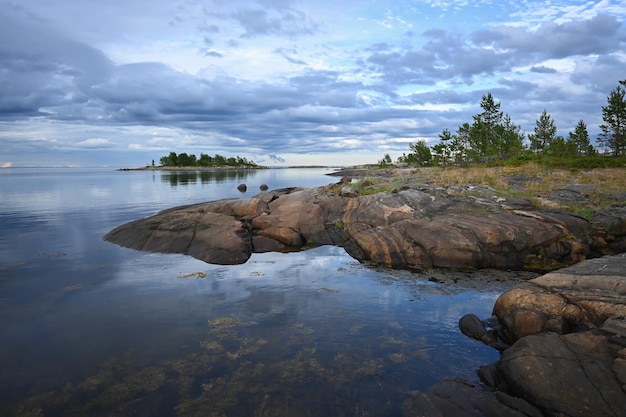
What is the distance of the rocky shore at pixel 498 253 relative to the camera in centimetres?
714

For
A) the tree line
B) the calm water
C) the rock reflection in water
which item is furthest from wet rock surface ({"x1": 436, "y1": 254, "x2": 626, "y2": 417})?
the tree line

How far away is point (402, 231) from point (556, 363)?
11.4 metres

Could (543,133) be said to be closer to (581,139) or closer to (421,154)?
(581,139)

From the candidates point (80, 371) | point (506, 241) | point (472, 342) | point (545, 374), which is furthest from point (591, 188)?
point (80, 371)

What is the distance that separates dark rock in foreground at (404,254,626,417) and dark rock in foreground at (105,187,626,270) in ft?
22.2

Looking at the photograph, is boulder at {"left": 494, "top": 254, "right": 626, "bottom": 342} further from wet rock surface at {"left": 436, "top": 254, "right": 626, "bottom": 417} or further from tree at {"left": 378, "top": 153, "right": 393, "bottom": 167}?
tree at {"left": 378, "top": 153, "right": 393, "bottom": 167}

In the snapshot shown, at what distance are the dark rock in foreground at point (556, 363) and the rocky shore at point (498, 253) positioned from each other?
0.02 metres

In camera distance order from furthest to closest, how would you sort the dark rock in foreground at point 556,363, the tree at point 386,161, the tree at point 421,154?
the tree at point 386,161 → the tree at point 421,154 → the dark rock in foreground at point 556,363

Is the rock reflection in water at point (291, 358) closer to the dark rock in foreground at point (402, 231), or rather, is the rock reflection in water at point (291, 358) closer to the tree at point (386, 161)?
the dark rock in foreground at point (402, 231)

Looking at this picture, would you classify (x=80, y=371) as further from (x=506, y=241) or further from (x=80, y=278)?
(x=506, y=241)

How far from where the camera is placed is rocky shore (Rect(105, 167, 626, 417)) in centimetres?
714

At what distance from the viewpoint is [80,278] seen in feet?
52.7

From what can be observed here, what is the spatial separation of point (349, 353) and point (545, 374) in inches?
170

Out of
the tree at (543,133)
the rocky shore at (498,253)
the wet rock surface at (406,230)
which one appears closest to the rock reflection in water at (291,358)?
the rocky shore at (498,253)
